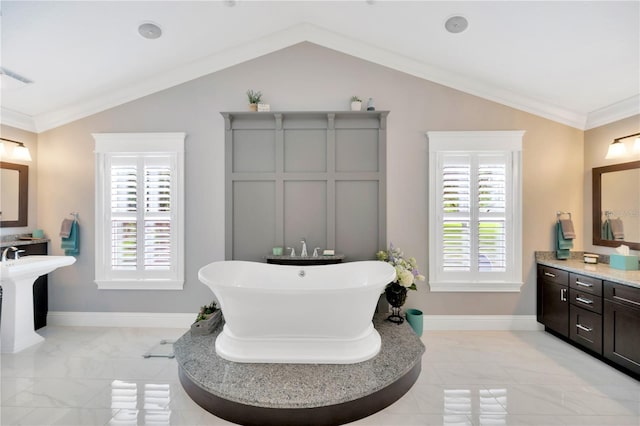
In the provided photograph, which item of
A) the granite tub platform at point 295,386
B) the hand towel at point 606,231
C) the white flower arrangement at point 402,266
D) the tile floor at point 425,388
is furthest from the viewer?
the hand towel at point 606,231

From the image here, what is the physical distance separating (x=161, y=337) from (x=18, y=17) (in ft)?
10.2

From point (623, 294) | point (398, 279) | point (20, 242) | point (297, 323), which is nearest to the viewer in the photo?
point (297, 323)

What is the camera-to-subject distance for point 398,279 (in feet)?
10.3

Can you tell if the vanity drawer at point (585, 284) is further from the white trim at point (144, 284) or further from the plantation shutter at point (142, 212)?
the plantation shutter at point (142, 212)

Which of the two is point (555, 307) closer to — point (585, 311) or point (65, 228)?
point (585, 311)

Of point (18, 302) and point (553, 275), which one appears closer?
point (18, 302)

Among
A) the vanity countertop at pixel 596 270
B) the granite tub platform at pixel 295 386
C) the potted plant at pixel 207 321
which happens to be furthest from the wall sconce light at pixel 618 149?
the potted plant at pixel 207 321

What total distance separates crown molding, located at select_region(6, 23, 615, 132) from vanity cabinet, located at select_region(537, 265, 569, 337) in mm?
1759

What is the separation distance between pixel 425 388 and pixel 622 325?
1.79 metres

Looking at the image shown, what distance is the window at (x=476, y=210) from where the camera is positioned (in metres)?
3.49

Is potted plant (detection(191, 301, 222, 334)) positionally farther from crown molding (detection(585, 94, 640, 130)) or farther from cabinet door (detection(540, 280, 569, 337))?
crown molding (detection(585, 94, 640, 130))

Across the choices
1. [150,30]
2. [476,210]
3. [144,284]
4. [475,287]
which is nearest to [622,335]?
[475,287]

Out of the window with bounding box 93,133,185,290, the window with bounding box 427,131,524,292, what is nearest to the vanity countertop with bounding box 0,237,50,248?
the window with bounding box 93,133,185,290

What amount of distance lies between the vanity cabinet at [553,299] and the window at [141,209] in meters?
4.18
